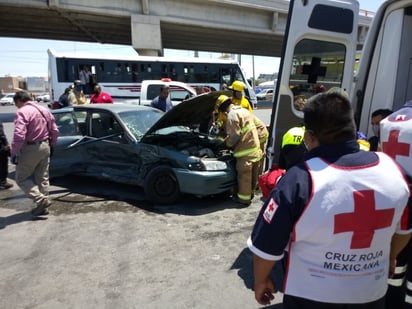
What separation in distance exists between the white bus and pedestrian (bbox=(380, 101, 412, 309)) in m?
1.00

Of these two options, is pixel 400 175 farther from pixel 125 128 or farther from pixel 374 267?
pixel 125 128

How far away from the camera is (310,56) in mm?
3619

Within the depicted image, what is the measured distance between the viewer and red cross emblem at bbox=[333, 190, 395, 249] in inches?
52.1

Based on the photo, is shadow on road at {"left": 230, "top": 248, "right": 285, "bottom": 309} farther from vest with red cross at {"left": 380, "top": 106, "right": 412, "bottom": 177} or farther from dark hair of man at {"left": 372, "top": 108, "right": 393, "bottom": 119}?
dark hair of man at {"left": 372, "top": 108, "right": 393, "bottom": 119}

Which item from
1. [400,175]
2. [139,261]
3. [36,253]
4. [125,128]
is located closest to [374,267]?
[400,175]

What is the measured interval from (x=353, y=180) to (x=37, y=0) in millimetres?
21741

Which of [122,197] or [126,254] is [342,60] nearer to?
[126,254]

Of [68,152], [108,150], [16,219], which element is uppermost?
[108,150]

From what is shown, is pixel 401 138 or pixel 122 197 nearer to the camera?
pixel 401 138

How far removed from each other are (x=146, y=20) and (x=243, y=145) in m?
18.7

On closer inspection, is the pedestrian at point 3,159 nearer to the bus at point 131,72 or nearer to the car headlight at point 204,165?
the car headlight at point 204,165

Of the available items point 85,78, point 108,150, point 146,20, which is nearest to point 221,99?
point 108,150

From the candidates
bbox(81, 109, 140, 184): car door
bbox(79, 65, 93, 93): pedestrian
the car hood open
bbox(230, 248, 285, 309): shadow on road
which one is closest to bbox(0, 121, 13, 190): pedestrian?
bbox(81, 109, 140, 184): car door

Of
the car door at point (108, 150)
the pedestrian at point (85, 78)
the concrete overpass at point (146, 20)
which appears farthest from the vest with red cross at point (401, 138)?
the concrete overpass at point (146, 20)
